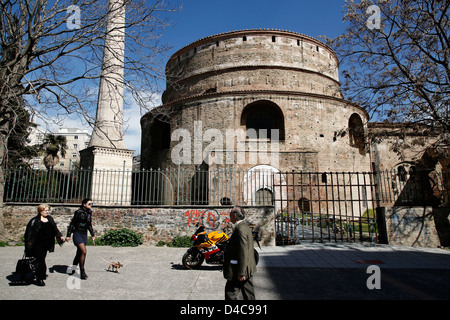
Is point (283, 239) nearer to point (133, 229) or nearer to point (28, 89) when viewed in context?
point (133, 229)

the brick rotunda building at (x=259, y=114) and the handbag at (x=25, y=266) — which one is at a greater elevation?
the brick rotunda building at (x=259, y=114)

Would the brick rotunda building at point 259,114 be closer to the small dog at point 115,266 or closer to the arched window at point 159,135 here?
the arched window at point 159,135

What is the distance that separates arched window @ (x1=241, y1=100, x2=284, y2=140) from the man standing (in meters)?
14.7

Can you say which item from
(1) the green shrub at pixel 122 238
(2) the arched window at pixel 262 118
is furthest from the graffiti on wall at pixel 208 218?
(2) the arched window at pixel 262 118

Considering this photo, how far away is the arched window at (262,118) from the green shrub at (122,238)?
10.9 meters

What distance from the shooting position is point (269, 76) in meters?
19.1

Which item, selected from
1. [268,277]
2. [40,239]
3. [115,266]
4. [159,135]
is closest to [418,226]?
[268,277]

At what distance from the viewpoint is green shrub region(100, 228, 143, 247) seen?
8.54 m

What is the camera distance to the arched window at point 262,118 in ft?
57.9

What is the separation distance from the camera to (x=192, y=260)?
19.1 feet

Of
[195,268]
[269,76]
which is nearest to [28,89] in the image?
[195,268]

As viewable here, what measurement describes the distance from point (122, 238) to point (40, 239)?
4.13 meters

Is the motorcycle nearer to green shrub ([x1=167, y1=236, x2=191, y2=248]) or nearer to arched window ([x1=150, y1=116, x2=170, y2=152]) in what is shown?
green shrub ([x1=167, y1=236, x2=191, y2=248])
